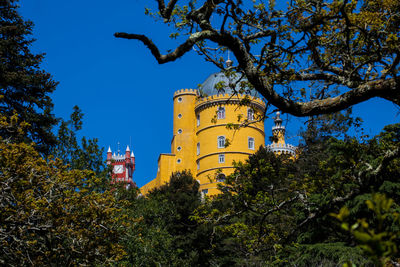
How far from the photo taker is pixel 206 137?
53.8 meters

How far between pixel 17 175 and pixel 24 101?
14.5 metres

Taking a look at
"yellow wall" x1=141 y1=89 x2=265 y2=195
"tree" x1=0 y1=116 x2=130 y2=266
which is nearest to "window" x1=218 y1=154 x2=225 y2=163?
"yellow wall" x1=141 y1=89 x2=265 y2=195

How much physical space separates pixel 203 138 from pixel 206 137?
433 millimetres

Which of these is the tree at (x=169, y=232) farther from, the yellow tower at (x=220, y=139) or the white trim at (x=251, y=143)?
the white trim at (x=251, y=143)

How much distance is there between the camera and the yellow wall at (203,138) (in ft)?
171

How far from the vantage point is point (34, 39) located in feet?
82.3

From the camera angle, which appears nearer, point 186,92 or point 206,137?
point 206,137

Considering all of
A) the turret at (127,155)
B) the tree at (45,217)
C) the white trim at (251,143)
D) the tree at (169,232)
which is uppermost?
the turret at (127,155)

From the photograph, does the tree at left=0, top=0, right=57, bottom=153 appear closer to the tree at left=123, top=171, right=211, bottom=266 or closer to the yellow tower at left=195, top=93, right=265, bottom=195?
the tree at left=123, top=171, right=211, bottom=266

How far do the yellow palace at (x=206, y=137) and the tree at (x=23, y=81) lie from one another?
28033mm

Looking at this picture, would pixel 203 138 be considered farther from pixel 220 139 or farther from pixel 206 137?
pixel 220 139

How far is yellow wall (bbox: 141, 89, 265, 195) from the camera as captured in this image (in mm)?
52156

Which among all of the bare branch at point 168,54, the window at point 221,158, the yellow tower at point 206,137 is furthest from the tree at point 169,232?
the bare branch at point 168,54

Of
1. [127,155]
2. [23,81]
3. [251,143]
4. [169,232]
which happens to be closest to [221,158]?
[251,143]
